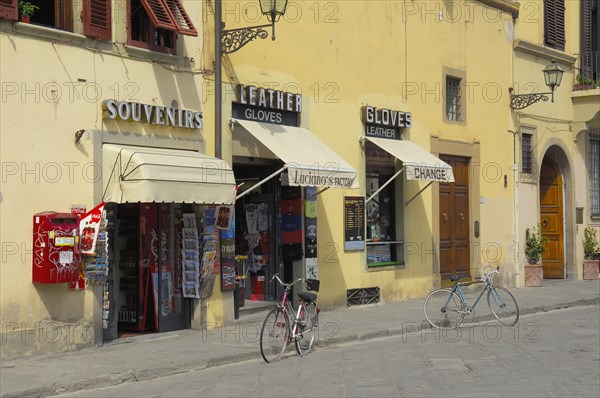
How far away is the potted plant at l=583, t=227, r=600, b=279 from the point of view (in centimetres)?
2512

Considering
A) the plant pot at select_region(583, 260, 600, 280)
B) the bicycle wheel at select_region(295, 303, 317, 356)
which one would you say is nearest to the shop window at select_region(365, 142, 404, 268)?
the bicycle wheel at select_region(295, 303, 317, 356)

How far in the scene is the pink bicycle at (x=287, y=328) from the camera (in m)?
11.6

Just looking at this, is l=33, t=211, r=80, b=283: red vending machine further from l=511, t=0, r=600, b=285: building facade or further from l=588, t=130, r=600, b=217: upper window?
l=588, t=130, r=600, b=217: upper window

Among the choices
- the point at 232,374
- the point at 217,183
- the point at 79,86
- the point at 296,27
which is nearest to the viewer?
the point at 232,374

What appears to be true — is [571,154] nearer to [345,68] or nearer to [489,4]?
[489,4]

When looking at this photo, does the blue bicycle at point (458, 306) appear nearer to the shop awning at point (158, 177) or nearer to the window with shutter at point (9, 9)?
the shop awning at point (158, 177)

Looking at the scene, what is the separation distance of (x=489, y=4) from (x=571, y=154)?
5544 millimetres

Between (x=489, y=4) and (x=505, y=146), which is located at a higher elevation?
(x=489, y=4)

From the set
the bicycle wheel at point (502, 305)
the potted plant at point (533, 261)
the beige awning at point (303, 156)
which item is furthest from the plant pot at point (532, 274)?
the beige awning at point (303, 156)

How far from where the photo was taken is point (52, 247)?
11.6 metres

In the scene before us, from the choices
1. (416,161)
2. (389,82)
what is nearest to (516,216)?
(416,161)

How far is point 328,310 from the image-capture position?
54.7 feet

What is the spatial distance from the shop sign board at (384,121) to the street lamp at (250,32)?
363 cm

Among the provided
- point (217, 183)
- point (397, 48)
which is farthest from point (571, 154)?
point (217, 183)
